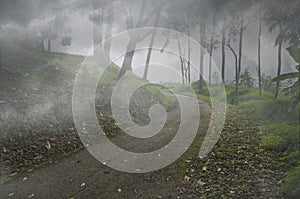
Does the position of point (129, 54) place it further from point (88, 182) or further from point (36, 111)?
point (88, 182)

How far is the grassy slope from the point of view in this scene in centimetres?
575

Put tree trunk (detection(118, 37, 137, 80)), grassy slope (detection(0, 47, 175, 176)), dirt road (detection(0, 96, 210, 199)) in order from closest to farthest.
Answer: dirt road (detection(0, 96, 210, 199))
grassy slope (detection(0, 47, 175, 176))
tree trunk (detection(118, 37, 137, 80))

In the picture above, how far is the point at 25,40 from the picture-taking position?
13.6 m

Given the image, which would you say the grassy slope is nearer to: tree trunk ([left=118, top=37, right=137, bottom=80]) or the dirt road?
the dirt road

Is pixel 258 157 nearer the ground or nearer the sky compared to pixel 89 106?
nearer the ground

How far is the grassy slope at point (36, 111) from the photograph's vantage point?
575 centimetres

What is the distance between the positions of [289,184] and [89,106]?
6.86 m

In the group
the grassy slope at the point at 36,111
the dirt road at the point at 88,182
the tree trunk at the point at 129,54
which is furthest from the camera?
the tree trunk at the point at 129,54

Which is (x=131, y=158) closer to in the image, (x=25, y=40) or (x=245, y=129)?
(x=245, y=129)

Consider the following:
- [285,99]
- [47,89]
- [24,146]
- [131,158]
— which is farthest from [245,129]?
[47,89]

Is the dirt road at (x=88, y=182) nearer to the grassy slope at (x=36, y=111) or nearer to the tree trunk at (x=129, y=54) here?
the grassy slope at (x=36, y=111)

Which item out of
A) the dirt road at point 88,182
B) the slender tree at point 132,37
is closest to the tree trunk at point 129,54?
the slender tree at point 132,37

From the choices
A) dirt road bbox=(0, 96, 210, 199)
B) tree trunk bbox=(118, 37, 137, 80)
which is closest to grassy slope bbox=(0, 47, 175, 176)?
dirt road bbox=(0, 96, 210, 199)

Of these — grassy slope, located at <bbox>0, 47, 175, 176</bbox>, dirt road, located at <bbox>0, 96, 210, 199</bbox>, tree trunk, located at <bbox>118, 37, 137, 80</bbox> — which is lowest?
dirt road, located at <bbox>0, 96, 210, 199</bbox>
